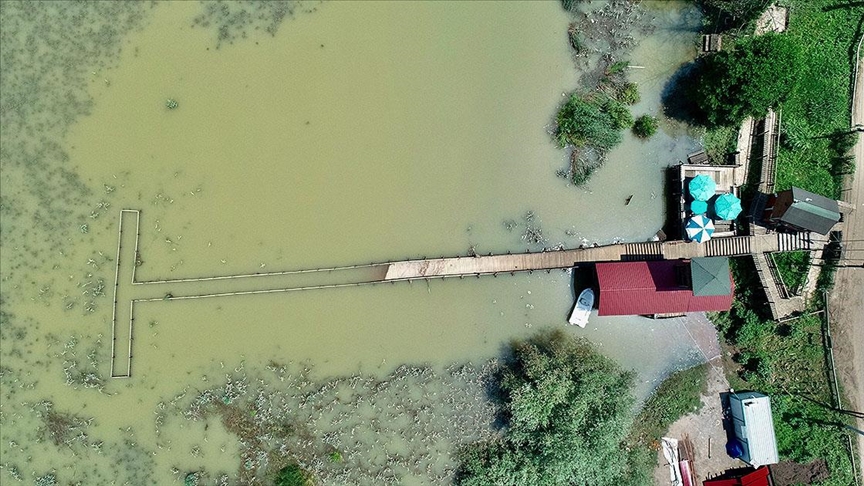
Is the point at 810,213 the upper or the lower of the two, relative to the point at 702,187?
lower

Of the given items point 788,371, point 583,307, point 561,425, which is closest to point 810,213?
point 788,371

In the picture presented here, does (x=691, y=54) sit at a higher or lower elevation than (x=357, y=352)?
higher

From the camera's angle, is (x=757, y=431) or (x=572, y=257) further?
(x=572, y=257)

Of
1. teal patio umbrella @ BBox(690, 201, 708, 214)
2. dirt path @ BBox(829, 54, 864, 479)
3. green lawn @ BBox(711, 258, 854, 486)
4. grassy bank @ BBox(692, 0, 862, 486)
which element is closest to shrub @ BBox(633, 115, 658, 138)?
teal patio umbrella @ BBox(690, 201, 708, 214)

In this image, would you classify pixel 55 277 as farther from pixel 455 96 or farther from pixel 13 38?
pixel 455 96

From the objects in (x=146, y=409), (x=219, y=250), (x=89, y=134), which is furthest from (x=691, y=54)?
(x=146, y=409)

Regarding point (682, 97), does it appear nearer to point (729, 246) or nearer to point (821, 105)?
point (821, 105)
